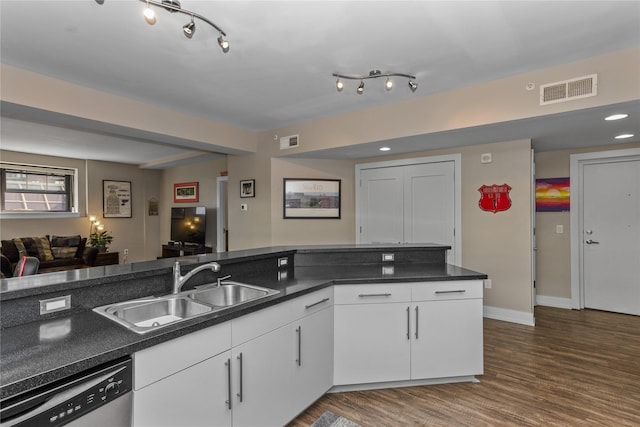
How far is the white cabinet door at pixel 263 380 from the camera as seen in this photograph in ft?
5.28

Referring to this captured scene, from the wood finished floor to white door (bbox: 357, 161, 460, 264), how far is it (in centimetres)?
159

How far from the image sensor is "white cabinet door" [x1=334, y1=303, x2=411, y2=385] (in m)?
2.30

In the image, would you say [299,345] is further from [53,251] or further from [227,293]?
[53,251]

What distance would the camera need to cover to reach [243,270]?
2404 millimetres

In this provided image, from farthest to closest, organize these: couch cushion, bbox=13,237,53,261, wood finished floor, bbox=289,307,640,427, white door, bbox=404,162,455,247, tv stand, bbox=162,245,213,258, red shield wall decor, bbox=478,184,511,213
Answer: tv stand, bbox=162,245,213,258 < couch cushion, bbox=13,237,53,261 < white door, bbox=404,162,455,247 < red shield wall decor, bbox=478,184,511,213 < wood finished floor, bbox=289,307,640,427

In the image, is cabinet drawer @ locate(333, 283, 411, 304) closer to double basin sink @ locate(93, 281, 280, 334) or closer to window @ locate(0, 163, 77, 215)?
double basin sink @ locate(93, 281, 280, 334)

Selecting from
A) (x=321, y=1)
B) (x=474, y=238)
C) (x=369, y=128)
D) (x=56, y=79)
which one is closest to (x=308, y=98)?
(x=369, y=128)

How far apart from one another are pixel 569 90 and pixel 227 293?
303 cm

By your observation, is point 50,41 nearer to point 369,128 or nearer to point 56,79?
point 56,79

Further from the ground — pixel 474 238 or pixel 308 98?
pixel 308 98

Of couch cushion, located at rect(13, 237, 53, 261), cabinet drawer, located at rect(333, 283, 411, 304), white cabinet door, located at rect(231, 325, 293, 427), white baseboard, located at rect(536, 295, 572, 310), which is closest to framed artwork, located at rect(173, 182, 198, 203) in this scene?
couch cushion, located at rect(13, 237, 53, 261)

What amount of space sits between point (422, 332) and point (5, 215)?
7.39m

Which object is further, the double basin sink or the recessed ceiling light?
the recessed ceiling light

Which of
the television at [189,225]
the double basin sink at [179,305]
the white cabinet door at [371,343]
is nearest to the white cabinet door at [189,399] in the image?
the double basin sink at [179,305]
